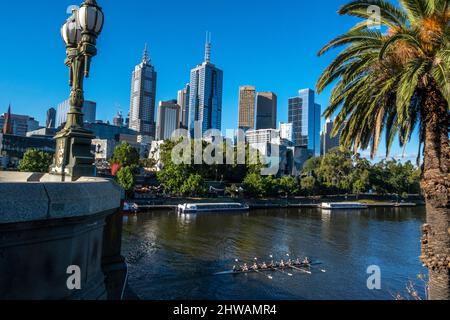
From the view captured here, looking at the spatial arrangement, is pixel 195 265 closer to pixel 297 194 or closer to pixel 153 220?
pixel 153 220

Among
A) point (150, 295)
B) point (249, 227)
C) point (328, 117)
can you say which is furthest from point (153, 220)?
point (328, 117)

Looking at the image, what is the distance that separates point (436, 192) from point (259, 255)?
30.9 metres

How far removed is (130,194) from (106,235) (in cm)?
7545

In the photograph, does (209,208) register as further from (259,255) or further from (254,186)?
(259,255)

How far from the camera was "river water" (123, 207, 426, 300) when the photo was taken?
26859mm

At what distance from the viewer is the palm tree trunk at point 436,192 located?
360 inches

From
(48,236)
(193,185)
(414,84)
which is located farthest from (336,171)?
(48,236)

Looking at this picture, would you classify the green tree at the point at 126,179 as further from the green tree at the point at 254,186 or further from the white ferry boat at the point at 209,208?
the green tree at the point at 254,186

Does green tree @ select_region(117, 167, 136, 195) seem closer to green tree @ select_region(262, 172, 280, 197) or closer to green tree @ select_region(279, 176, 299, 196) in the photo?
green tree @ select_region(262, 172, 280, 197)

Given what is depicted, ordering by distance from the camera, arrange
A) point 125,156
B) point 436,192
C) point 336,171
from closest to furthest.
Answer: point 436,192
point 125,156
point 336,171

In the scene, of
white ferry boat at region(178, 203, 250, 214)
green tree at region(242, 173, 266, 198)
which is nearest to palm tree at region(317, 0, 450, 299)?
white ferry boat at region(178, 203, 250, 214)

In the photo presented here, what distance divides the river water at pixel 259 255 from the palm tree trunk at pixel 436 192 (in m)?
17.2

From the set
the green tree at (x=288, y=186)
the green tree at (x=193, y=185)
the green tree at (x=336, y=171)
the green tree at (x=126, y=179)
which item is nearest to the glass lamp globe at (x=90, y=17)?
the green tree at (x=126, y=179)

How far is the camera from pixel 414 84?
8.62m
